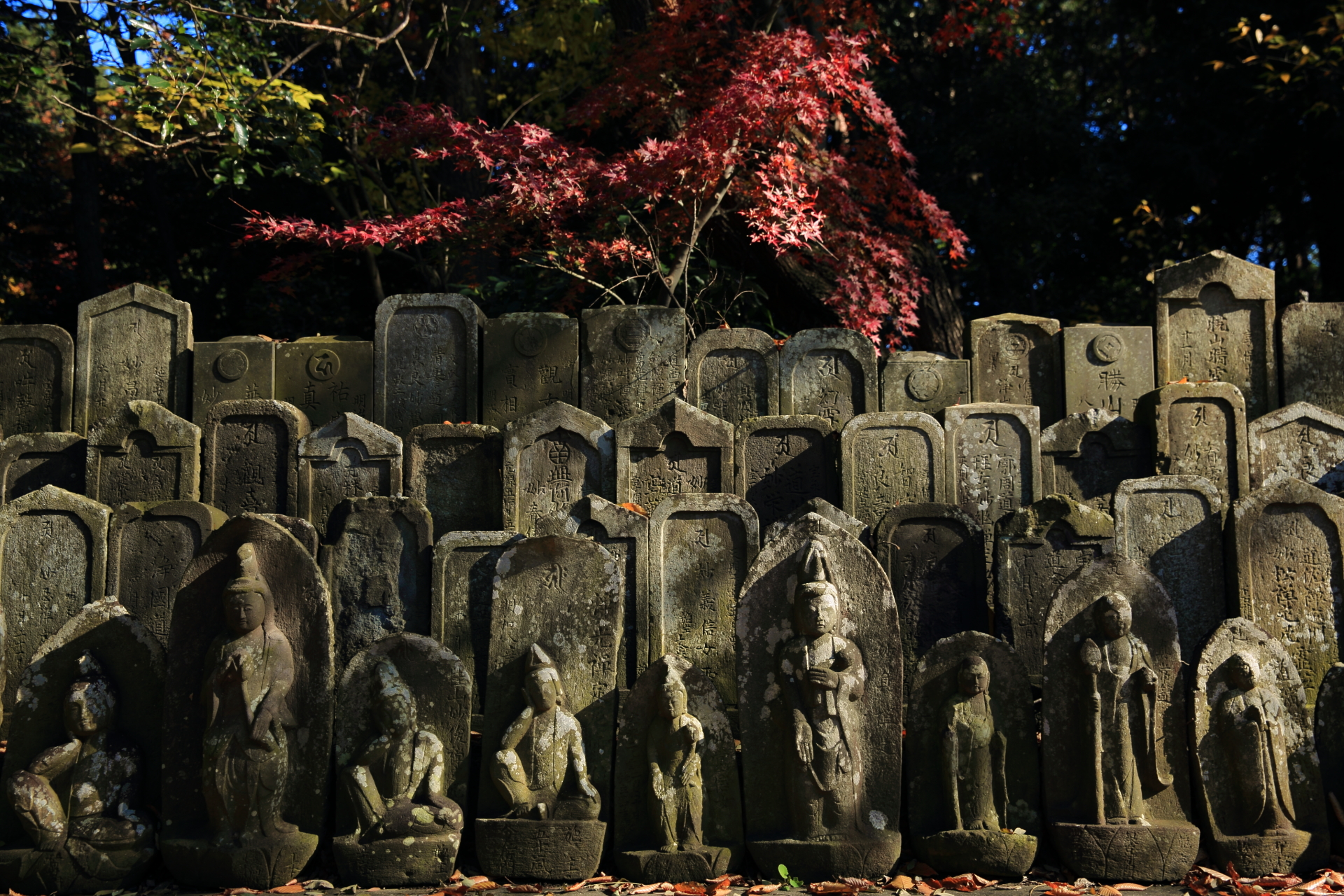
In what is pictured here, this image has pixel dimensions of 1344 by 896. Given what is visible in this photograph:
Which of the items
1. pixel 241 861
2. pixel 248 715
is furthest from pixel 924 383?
pixel 241 861

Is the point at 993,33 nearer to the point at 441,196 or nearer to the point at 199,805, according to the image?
the point at 441,196

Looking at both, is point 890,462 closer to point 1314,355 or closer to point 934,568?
point 934,568

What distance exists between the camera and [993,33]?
372 inches

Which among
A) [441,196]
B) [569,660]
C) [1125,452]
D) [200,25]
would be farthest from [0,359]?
[1125,452]

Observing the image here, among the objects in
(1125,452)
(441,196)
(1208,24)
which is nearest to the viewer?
(1125,452)

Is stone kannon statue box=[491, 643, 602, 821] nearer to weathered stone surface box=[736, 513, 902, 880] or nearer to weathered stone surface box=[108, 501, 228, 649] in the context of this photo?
weathered stone surface box=[736, 513, 902, 880]

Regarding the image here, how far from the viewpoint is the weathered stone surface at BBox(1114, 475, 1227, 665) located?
18.8 feet

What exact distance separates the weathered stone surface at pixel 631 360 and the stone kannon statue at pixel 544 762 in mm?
3253

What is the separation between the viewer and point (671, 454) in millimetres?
6664

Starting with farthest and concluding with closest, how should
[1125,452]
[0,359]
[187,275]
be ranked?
[187,275] < [0,359] < [1125,452]

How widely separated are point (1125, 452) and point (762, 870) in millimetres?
4064

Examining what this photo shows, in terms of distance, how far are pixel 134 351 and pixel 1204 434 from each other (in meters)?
7.27

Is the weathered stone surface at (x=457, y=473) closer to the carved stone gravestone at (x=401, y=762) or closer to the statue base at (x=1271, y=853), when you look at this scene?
the carved stone gravestone at (x=401, y=762)

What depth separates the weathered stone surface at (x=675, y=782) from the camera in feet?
13.7
